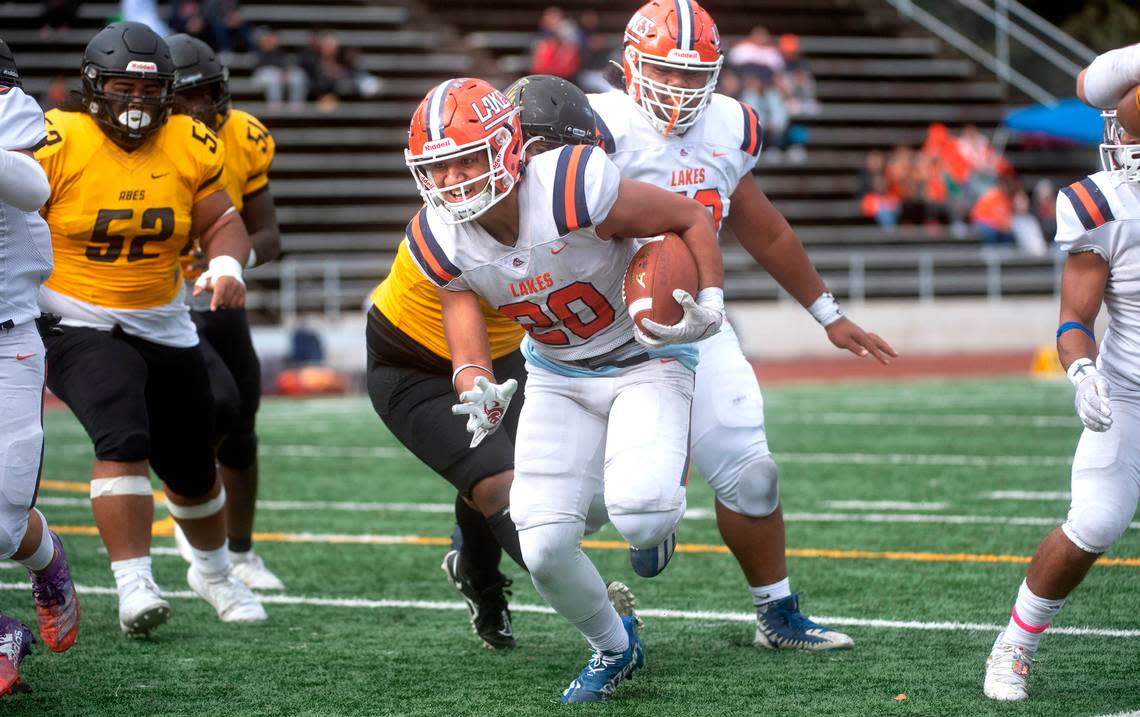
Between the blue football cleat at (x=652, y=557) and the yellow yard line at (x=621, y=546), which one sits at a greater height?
the blue football cleat at (x=652, y=557)

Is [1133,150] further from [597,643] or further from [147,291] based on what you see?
[147,291]

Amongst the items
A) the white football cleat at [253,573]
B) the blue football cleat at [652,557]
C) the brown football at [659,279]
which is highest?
the brown football at [659,279]

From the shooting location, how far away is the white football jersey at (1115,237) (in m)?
3.72

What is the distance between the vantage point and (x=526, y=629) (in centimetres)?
493

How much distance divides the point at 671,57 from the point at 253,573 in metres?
2.55

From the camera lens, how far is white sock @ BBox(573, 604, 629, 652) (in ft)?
12.8

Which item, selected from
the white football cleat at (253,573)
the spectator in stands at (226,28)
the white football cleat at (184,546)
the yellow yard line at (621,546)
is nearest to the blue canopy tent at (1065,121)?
the spectator in stands at (226,28)

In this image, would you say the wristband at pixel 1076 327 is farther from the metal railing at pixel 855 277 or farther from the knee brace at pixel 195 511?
the metal railing at pixel 855 277

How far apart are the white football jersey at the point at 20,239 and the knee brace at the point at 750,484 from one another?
1.90 metres

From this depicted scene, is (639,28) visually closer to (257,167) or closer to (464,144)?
(464,144)

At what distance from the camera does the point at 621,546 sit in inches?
248

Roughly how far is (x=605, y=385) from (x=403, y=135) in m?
15.5

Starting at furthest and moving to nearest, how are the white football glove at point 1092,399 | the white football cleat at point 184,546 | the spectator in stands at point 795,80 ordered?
the spectator in stands at point 795,80 < the white football cleat at point 184,546 < the white football glove at point 1092,399

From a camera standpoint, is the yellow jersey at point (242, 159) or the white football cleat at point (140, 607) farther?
the yellow jersey at point (242, 159)
